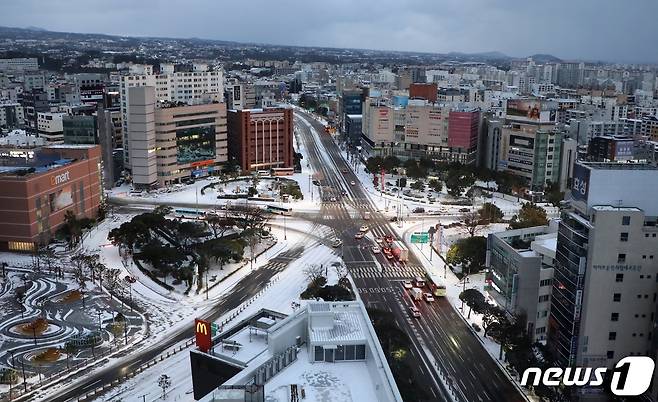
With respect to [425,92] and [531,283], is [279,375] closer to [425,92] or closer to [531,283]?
[531,283]

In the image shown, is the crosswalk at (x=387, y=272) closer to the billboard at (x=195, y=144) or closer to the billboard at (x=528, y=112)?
the billboard at (x=528, y=112)

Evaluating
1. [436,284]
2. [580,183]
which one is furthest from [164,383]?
[580,183]

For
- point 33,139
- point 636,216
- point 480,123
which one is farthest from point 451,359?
point 33,139

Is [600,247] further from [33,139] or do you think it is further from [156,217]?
[33,139]

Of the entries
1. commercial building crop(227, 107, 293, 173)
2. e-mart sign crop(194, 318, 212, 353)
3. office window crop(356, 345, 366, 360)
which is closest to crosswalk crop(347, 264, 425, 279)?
e-mart sign crop(194, 318, 212, 353)

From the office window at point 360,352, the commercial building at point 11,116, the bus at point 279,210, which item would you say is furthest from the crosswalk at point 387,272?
the commercial building at point 11,116

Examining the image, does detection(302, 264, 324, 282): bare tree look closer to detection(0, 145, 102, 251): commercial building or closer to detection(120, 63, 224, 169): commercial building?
detection(0, 145, 102, 251): commercial building

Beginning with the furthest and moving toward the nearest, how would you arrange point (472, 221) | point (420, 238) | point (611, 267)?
1. point (472, 221)
2. point (420, 238)
3. point (611, 267)
